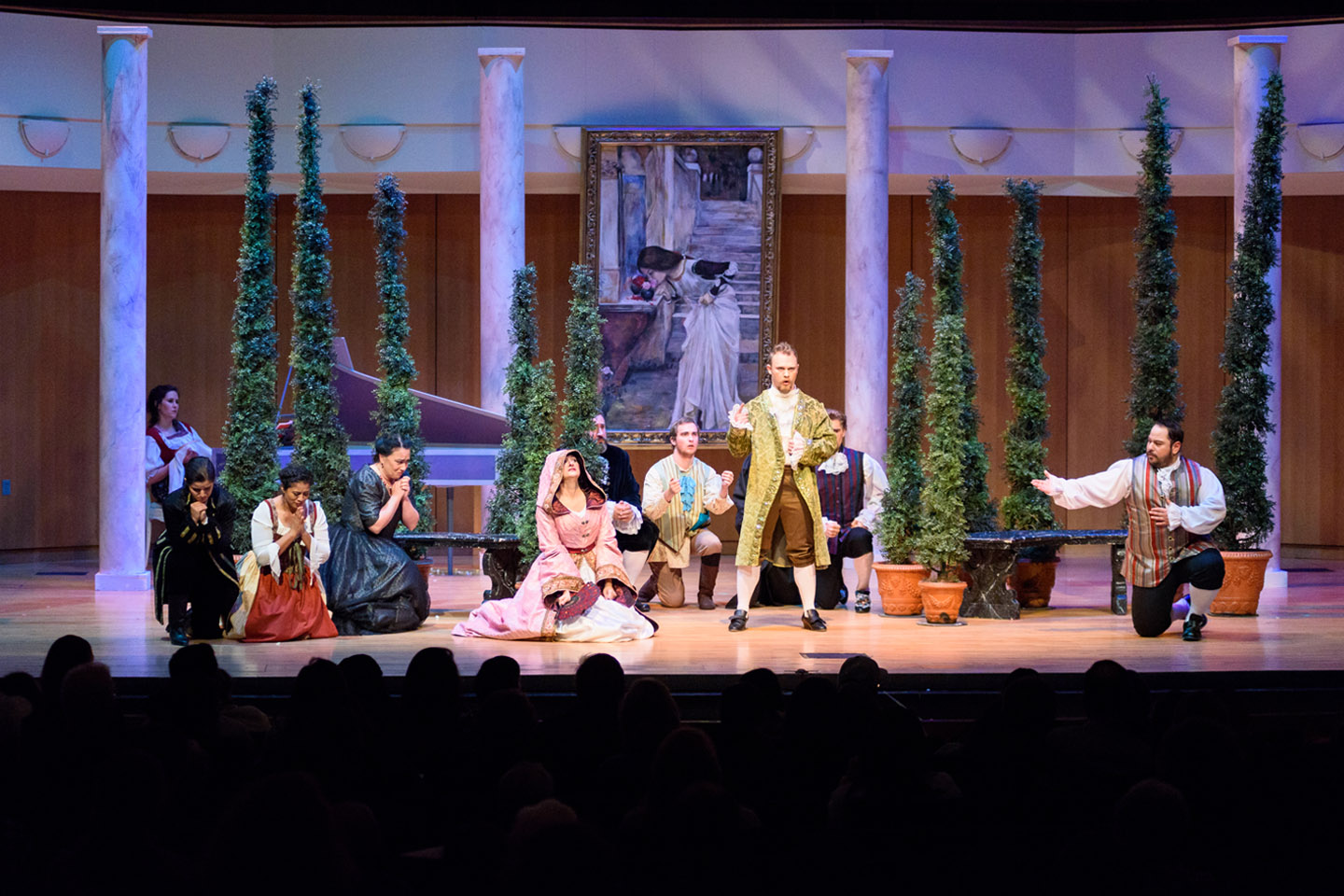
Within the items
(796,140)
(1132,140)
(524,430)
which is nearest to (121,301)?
(524,430)

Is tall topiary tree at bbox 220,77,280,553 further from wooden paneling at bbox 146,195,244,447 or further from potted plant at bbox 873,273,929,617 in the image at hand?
wooden paneling at bbox 146,195,244,447

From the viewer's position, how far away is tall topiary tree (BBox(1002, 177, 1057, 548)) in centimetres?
847

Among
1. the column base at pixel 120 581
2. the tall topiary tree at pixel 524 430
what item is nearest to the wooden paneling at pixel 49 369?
the column base at pixel 120 581

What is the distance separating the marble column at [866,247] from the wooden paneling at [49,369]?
6588mm

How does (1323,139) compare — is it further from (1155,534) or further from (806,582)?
(806,582)

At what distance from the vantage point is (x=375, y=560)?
7.21 m

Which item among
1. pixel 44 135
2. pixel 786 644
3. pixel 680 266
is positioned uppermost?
pixel 44 135

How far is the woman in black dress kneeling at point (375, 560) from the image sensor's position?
23.3ft

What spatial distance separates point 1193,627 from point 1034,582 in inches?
64.1

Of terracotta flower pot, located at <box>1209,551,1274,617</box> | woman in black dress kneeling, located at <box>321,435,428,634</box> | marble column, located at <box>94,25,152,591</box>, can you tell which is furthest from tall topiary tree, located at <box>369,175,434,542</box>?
terracotta flower pot, located at <box>1209,551,1274,617</box>

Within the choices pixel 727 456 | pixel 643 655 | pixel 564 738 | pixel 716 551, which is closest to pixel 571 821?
pixel 564 738

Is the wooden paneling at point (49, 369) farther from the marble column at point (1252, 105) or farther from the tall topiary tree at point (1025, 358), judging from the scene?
the marble column at point (1252, 105)

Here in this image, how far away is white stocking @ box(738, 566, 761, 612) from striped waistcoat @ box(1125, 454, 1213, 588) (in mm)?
1935

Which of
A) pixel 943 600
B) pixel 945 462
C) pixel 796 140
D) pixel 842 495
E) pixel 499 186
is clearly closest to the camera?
pixel 943 600
